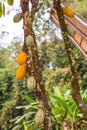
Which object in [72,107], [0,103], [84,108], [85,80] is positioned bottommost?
[0,103]

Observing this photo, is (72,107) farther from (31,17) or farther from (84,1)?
(84,1)

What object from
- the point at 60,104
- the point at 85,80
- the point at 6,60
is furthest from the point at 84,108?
the point at 6,60

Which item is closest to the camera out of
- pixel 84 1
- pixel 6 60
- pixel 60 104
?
pixel 60 104

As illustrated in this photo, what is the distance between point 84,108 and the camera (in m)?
0.55

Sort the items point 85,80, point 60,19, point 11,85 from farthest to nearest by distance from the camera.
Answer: point 11,85 → point 85,80 → point 60,19

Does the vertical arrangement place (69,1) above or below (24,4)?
below

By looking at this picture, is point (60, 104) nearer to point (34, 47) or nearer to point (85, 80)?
point (34, 47)

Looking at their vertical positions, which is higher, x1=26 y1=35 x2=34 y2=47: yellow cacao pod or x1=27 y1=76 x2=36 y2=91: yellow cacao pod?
x1=26 y1=35 x2=34 y2=47: yellow cacao pod

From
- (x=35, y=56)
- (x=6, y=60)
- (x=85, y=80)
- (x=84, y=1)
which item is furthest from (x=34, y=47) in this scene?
(x=6, y=60)

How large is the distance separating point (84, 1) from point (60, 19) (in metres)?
7.99

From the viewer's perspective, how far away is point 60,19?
540 millimetres

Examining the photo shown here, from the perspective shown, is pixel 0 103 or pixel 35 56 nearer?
pixel 35 56

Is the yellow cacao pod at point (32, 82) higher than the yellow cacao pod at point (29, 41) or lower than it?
lower

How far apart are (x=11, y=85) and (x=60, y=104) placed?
5.78 m
